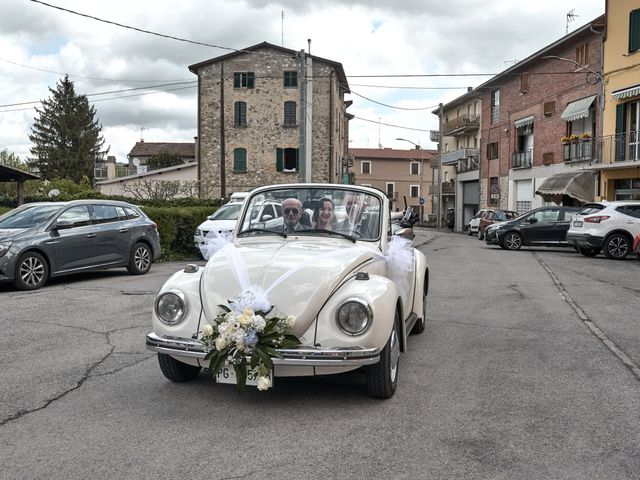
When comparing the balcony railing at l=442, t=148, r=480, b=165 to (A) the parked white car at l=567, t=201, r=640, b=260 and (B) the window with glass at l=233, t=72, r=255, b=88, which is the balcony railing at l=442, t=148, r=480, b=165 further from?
(A) the parked white car at l=567, t=201, r=640, b=260

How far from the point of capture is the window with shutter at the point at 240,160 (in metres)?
47.2

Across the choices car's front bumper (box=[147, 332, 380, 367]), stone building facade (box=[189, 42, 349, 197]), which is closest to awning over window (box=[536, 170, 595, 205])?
stone building facade (box=[189, 42, 349, 197])

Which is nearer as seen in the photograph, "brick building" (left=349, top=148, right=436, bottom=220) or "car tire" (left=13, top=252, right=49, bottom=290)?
"car tire" (left=13, top=252, right=49, bottom=290)

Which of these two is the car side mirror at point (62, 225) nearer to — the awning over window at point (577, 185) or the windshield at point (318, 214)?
the windshield at point (318, 214)

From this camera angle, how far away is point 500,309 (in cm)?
920

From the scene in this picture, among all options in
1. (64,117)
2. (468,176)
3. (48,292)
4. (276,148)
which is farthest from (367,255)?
(64,117)

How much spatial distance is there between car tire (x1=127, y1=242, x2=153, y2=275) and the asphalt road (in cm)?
476

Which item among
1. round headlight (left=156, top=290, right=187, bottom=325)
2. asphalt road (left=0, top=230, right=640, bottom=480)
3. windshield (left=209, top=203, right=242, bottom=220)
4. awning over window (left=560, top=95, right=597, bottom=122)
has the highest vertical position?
awning over window (left=560, top=95, right=597, bottom=122)

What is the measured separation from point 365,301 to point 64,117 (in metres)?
63.4

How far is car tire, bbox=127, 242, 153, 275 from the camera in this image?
12938 millimetres

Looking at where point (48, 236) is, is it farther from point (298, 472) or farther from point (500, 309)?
point (298, 472)

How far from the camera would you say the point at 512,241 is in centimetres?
2225

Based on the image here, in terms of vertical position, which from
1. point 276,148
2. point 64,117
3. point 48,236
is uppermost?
point 64,117

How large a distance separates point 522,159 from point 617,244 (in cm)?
2231
